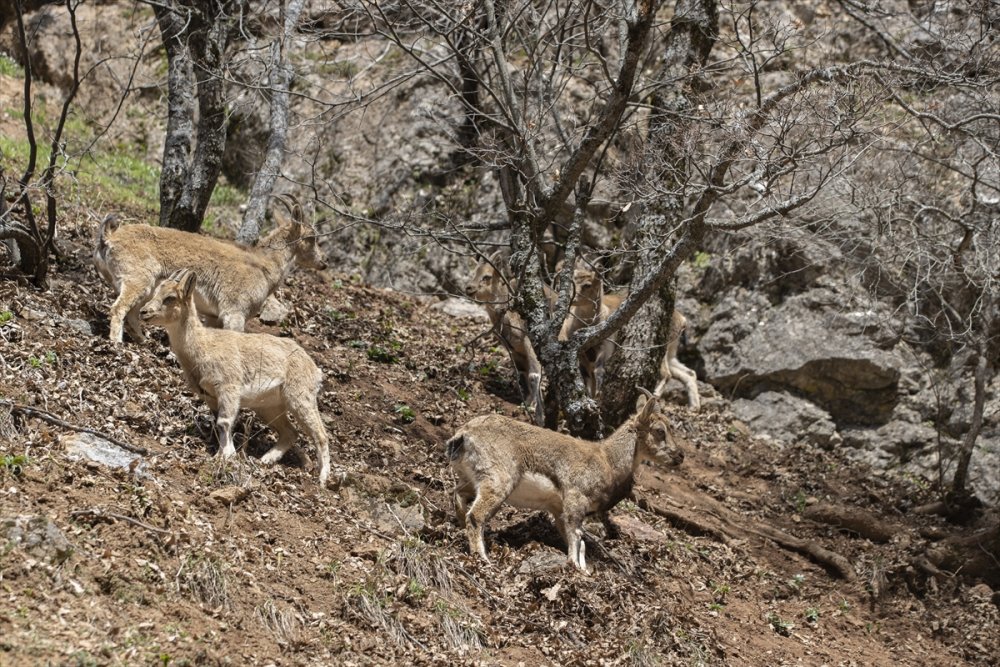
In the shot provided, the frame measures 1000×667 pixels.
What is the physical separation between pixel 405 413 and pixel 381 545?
3494mm

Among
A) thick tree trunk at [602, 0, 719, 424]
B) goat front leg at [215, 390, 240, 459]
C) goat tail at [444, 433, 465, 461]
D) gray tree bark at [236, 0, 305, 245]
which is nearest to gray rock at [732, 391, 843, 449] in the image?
thick tree trunk at [602, 0, 719, 424]

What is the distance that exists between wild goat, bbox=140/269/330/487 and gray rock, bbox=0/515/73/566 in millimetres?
2374

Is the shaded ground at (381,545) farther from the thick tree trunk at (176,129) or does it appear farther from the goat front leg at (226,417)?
the thick tree trunk at (176,129)

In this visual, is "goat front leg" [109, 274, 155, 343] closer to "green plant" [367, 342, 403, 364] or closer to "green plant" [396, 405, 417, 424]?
"green plant" [396, 405, 417, 424]

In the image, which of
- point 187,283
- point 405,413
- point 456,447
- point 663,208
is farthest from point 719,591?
point 187,283

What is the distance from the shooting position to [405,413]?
12.7 meters

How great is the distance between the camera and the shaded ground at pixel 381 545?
760 cm

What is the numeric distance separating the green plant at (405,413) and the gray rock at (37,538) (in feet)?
18.0

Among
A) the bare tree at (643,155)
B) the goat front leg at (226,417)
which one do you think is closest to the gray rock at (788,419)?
the bare tree at (643,155)

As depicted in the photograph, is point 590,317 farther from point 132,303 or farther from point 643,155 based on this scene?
point 132,303

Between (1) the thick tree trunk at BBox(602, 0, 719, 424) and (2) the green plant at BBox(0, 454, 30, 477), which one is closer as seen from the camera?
(2) the green plant at BBox(0, 454, 30, 477)

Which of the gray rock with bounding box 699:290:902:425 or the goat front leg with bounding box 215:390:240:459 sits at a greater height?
the gray rock with bounding box 699:290:902:425

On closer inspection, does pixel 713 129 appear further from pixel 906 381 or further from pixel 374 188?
pixel 374 188

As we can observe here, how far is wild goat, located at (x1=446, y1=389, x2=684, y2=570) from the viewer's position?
10148 millimetres
